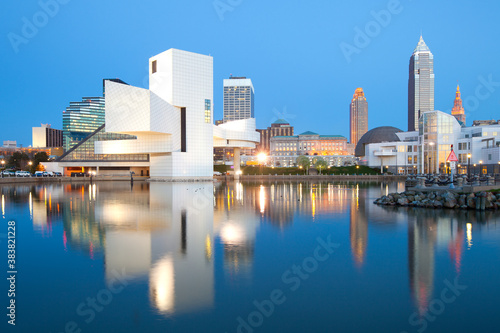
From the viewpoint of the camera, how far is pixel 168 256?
33.9ft

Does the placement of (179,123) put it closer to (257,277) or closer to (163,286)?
(257,277)

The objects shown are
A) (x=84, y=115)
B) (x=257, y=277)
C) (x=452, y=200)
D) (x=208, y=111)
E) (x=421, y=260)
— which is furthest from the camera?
(x=84, y=115)

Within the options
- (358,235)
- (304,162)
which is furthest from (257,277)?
(304,162)

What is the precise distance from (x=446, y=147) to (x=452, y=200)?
6313 centimetres

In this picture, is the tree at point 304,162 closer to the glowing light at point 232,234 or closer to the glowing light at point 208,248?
the glowing light at point 232,234

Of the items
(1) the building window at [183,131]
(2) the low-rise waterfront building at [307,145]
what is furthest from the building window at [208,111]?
(2) the low-rise waterfront building at [307,145]

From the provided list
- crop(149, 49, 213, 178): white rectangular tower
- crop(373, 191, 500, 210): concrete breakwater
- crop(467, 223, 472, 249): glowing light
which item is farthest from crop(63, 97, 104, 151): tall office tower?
crop(467, 223, 472, 249): glowing light

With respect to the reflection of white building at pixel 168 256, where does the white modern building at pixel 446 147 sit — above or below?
above

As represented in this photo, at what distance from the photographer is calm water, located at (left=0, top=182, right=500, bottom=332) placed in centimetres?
641

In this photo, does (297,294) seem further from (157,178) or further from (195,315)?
(157,178)

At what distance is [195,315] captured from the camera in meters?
6.50

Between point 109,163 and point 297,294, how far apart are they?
7631cm

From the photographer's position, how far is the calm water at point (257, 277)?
6.41 meters

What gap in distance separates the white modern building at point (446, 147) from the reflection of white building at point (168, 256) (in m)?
66.4
